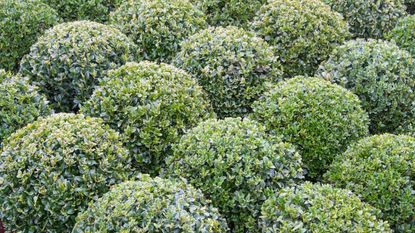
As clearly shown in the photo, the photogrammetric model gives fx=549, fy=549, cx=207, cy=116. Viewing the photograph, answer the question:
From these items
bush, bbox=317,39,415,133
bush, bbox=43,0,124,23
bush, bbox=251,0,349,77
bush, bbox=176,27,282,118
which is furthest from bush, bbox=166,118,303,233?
bush, bbox=43,0,124,23

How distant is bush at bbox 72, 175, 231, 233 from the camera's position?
13.8ft

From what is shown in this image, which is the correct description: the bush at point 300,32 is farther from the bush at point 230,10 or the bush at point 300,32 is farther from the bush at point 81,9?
the bush at point 81,9

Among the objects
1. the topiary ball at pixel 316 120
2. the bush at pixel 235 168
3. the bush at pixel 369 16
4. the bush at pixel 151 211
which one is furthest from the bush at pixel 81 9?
the bush at pixel 151 211

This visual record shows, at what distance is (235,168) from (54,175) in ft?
5.14

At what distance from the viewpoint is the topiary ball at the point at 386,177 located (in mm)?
4910

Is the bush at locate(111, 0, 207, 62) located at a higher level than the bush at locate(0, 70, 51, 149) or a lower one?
higher

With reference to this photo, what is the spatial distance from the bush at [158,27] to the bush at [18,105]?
5.27 feet

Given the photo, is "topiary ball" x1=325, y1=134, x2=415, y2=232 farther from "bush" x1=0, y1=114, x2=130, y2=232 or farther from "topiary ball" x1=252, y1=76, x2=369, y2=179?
"bush" x1=0, y1=114, x2=130, y2=232

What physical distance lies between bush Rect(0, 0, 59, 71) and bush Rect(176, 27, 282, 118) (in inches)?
93.3

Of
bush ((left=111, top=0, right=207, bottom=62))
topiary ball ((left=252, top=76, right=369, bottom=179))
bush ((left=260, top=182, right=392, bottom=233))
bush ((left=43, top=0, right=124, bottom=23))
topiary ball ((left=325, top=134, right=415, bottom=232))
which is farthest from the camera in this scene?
bush ((left=43, top=0, right=124, bottom=23))

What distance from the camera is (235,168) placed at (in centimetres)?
480

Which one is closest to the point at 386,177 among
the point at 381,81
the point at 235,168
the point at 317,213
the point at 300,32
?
the point at 317,213

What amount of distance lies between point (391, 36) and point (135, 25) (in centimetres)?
353

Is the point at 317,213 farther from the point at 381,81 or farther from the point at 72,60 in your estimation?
the point at 72,60
